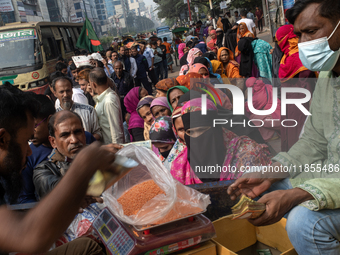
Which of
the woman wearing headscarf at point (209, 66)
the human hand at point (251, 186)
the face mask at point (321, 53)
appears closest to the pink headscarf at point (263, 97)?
the woman wearing headscarf at point (209, 66)

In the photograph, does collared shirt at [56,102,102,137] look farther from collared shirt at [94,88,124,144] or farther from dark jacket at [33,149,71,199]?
dark jacket at [33,149,71,199]

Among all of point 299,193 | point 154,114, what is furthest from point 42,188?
point 154,114

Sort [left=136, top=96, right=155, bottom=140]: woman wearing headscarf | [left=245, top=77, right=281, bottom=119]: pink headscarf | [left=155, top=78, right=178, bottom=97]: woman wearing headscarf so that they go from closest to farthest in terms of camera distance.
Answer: [left=136, top=96, right=155, bottom=140]: woman wearing headscarf
[left=155, top=78, right=178, bottom=97]: woman wearing headscarf
[left=245, top=77, right=281, bottom=119]: pink headscarf

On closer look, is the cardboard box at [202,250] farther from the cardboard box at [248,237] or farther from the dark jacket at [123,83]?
the dark jacket at [123,83]

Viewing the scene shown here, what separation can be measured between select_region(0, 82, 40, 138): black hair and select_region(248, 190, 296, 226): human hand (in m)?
1.17

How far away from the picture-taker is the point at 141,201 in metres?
1.80

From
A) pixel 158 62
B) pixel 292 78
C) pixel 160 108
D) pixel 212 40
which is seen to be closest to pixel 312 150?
pixel 292 78

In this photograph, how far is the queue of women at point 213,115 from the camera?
2.29 meters

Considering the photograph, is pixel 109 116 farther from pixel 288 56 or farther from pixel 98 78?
pixel 288 56

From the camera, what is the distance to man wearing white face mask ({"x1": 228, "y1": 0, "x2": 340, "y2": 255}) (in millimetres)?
1462

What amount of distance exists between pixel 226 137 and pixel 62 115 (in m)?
1.37

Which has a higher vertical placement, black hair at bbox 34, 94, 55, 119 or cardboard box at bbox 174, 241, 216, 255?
black hair at bbox 34, 94, 55, 119

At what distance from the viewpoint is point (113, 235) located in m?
1.79

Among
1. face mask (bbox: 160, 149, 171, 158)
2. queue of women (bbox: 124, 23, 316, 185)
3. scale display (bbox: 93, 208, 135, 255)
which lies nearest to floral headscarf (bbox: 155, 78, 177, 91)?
queue of women (bbox: 124, 23, 316, 185)
